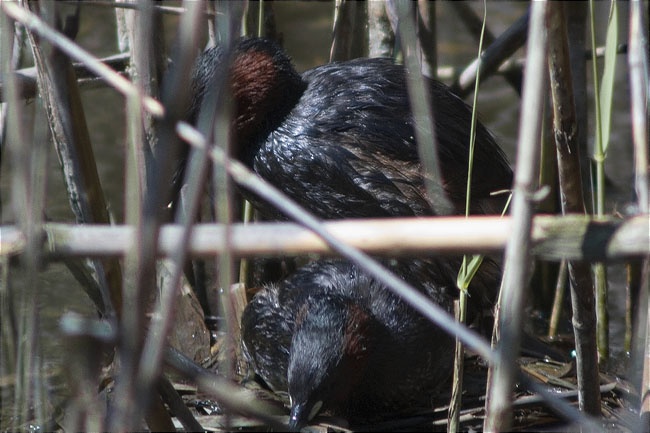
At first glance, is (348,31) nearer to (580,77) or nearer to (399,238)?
(580,77)

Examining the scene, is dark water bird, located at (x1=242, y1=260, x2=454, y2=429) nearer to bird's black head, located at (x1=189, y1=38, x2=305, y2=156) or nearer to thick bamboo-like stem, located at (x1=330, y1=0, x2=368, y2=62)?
bird's black head, located at (x1=189, y1=38, x2=305, y2=156)

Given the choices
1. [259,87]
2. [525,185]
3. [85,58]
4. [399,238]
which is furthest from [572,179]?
[259,87]

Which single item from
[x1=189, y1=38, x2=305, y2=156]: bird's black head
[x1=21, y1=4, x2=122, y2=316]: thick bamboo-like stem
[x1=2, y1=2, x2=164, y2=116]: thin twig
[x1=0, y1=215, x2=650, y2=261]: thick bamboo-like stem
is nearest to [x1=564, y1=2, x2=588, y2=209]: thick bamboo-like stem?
[x1=189, y1=38, x2=305, y2=156]: bird's black head

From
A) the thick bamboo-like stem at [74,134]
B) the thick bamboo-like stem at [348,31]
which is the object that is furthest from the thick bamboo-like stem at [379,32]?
the thick bamboo-like stem at [74,134]

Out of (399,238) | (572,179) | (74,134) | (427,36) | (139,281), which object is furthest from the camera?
(427,36)

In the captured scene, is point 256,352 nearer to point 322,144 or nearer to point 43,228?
point 322,144

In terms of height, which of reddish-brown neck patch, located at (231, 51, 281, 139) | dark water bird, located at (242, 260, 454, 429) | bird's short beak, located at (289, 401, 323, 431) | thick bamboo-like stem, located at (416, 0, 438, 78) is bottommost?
bird's short beak, located at (289, 401, 323, 431)
